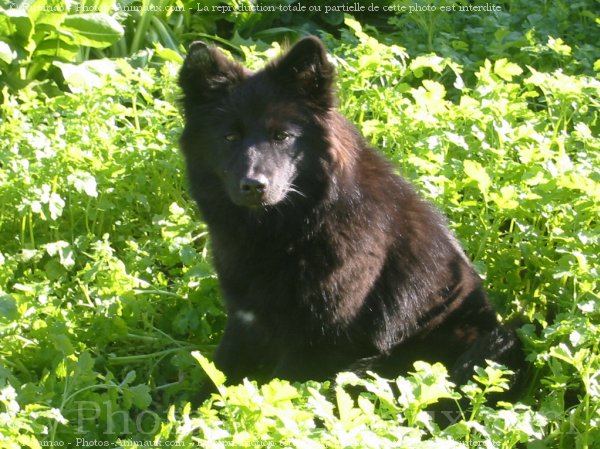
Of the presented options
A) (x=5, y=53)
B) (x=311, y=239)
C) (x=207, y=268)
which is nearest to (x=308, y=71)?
Answer: (x=311, y=239)

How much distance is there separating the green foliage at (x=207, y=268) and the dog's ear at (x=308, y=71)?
695 millimetres

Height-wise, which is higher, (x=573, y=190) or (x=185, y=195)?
(x=573, y=190)

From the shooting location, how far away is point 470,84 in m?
6.91

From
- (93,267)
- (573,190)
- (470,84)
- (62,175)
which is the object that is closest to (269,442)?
(93,267)

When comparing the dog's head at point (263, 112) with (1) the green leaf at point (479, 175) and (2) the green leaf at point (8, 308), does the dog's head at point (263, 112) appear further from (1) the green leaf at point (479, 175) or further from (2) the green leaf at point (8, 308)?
(2) the green leaf at point (8, 308)

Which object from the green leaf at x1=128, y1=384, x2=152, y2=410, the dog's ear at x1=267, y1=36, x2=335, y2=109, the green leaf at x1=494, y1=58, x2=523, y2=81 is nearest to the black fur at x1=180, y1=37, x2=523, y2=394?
the dog's ear at x1=267, y1=36, x2=335, y2=109

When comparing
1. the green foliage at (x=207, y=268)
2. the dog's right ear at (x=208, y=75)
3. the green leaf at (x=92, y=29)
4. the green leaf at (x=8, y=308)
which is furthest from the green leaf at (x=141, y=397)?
the green leaf at (x=92, y=29)

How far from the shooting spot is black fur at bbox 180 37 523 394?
4133 millimetres

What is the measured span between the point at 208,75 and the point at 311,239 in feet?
2.70

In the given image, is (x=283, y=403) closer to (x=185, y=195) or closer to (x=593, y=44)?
(x=185, y=195)

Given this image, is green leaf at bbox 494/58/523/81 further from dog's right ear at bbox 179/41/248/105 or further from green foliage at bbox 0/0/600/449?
dog's right ear at bbox 179/41/248/105

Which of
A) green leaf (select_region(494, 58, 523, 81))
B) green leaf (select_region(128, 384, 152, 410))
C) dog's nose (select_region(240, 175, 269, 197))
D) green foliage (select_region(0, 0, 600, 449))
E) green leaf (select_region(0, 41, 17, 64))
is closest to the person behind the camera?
green foliage (select_region(0, 0, 600, 449))

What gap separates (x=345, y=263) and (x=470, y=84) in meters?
3.15

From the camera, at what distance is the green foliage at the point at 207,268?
3172mm
